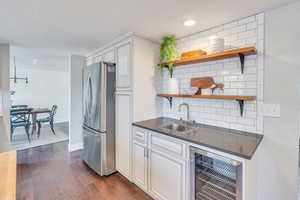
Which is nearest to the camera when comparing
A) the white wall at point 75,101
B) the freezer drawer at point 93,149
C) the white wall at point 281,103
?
the white wall at point 281,103

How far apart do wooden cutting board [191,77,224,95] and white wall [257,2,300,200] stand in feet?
1.74

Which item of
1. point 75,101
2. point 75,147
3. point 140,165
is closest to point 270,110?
point 140,165

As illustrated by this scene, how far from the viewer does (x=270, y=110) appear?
1.57 m

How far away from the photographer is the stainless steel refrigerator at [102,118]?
2.34 meters

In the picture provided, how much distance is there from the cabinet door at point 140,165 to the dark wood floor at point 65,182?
131mm

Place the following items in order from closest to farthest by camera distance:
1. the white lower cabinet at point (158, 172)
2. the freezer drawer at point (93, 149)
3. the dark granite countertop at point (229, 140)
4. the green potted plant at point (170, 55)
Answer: the dark granite countertop at point (229, 140)
the white lower cabinet at point (158, 172)
the green potted plant at point (170, 55)
the freezer drawer at point (93, 149)

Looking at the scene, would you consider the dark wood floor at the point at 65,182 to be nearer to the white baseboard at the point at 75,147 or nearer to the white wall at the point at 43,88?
the white baseboard at the point at 75,147

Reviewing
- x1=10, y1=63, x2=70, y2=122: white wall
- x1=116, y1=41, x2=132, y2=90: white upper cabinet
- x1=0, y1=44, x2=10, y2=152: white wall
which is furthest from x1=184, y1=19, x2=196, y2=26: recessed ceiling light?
x1=10, y1=63, x2=70, y2=122: white wall

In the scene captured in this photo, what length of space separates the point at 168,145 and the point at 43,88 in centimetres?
643

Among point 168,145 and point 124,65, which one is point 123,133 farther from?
point 124,65

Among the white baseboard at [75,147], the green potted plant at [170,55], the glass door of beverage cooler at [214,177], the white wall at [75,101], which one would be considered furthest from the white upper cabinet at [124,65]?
the white baseboard at [75,147]

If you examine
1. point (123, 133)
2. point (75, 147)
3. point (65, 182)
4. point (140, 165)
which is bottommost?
point (65, 182)

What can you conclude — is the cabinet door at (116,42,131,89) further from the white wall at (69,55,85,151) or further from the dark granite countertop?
the white wall at (69,55,85,151)

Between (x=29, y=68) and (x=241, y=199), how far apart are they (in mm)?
7319
